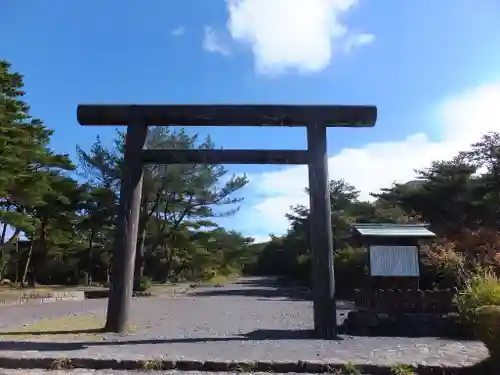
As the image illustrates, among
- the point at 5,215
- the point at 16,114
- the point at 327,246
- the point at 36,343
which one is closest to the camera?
the point at 36,343

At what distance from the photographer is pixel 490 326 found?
4781 millimetres

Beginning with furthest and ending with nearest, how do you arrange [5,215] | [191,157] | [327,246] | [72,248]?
[72,248] < [5,215] < [191,157] < [327,246]

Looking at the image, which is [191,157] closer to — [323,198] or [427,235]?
[323,198]

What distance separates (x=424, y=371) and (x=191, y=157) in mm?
5058

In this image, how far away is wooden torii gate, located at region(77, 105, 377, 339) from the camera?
7469 mm

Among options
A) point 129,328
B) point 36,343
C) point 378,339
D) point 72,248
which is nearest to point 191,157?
point 129,328

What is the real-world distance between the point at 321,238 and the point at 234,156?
83.9 inches

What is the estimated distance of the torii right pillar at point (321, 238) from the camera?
7.15 meters

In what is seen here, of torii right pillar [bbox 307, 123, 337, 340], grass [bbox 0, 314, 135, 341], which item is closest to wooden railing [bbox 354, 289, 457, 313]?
torii right pillar [bbox 307, 123, 337, 340]

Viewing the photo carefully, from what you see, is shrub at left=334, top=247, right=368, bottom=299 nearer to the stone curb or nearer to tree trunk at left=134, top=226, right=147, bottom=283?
tree trunk at left=134, top=226, right=147, bottom=283

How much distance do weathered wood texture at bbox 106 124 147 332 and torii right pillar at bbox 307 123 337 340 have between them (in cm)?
309

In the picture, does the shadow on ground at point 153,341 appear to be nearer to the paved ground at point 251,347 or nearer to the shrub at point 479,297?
the paved ground at point 251,347

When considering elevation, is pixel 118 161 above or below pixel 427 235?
above

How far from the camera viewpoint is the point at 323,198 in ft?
24.6
